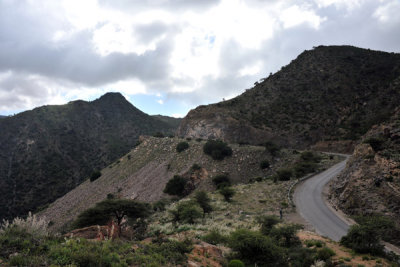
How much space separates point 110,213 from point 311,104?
6113 cm

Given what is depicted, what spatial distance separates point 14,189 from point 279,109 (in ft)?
242

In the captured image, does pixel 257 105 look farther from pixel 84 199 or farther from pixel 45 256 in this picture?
pixel 45 256

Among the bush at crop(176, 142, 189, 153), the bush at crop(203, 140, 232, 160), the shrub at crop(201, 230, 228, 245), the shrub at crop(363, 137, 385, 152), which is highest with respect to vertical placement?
the bush at crop(176, 142, 189, 153)

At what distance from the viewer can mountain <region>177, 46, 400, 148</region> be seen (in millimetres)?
57781

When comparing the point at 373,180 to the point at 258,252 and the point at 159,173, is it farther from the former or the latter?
the point at 159,173

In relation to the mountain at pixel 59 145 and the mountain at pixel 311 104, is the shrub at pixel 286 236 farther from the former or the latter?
the mountain at pixel 59 145

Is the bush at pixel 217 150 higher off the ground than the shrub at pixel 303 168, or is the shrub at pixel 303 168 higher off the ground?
the bush at pixel 217 150

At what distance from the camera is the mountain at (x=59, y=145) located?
2603 inches

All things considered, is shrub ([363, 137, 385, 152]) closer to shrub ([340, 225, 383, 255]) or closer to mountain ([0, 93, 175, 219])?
shrub ([340, 225, 383, 255])

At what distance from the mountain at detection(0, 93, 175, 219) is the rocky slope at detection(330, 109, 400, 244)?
6679cm

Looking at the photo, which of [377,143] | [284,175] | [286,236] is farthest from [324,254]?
[284,175]

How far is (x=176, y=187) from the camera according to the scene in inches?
1501

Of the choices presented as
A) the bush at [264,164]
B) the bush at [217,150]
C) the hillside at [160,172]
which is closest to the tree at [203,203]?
the hillside at [160,172]

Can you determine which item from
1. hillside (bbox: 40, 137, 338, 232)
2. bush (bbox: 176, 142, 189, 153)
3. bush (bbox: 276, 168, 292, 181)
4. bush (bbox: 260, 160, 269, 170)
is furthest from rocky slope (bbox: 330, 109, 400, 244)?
bush (bbox: 176, 142, 189, 153)
